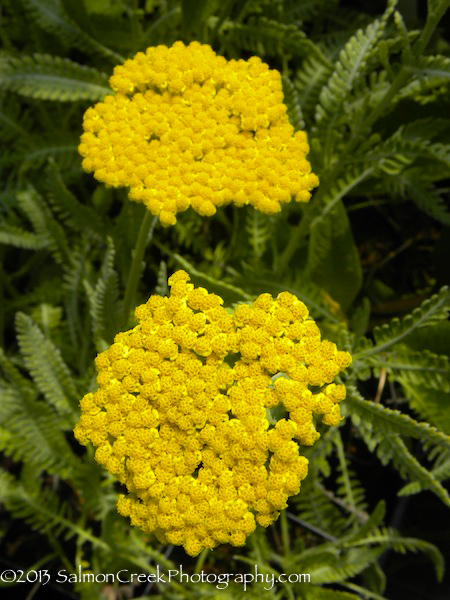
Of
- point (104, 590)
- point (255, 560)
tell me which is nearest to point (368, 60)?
point (255, 560)

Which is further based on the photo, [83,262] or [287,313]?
[83,262]

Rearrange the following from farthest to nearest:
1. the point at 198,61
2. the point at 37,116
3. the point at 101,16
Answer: the point at 37,116
the point at 101,16
the point at 198,61

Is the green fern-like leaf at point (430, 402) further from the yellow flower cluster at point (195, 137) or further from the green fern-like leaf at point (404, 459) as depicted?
the yellow flower cluster at point (195, 137)

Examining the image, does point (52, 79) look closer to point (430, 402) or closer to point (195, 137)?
point (195, 137)

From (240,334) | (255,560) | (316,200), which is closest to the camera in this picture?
(240,334)

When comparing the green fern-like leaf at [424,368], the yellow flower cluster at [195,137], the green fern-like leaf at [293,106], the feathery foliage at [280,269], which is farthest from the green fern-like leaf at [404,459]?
the green fern-like leaf at [293,106]

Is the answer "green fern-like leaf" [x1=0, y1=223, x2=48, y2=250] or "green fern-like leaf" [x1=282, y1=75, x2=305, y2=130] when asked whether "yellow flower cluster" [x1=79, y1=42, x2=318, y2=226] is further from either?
"green fern-like leaf" [x1=0, y1=223, x2=48, y2=250]

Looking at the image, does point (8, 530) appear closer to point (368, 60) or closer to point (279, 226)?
point (279, 226)
